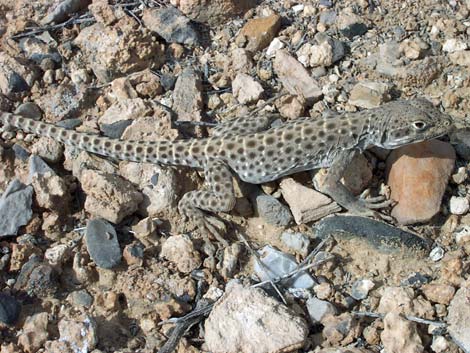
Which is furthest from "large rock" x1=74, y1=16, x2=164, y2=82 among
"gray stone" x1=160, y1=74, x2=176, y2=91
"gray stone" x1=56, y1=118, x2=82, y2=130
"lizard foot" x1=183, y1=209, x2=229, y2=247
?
"lizard foot" x1=183, y1=209, x2=229, y2=247

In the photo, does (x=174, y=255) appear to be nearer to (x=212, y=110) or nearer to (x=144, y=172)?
(x=144, y=172)

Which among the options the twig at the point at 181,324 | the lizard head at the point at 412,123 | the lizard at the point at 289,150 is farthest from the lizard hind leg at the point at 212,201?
the lizard head at the point at 412,123

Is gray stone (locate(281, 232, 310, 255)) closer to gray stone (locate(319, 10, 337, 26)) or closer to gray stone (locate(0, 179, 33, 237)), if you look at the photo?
gray stone (locate(0, 179, 33, 237))

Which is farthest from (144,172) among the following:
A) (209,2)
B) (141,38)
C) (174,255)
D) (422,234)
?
(422,234)

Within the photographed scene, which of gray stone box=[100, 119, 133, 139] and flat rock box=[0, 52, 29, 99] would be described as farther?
flat rock box=[0, 52, 29, 99]

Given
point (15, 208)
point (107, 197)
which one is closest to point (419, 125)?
point (107, 197)

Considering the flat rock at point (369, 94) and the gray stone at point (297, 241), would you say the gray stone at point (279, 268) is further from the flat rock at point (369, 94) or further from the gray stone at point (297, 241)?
the flat rock at point (369, 94)
